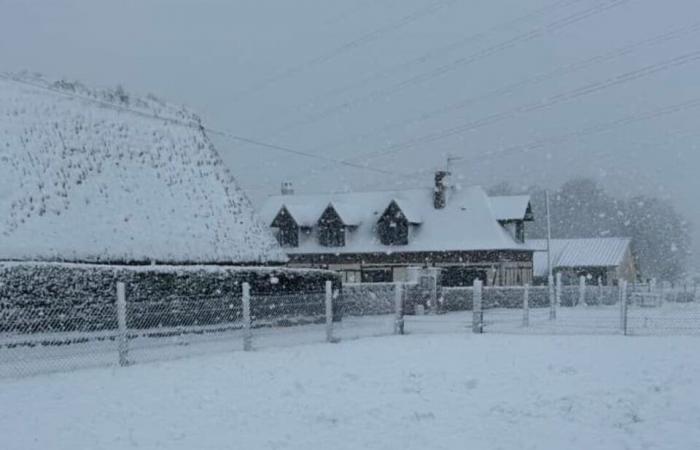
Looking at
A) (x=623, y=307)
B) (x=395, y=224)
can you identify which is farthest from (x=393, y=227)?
(x=623, y=307)

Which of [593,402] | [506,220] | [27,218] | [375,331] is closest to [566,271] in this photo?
[506,220]

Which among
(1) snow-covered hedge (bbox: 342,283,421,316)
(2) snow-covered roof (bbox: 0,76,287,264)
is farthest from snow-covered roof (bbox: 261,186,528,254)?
(2) snow-covered roof (bbox: 0,76,287,264)

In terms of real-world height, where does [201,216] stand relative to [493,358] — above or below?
above

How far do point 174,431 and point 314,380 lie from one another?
10.6 feet

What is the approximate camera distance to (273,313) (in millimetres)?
15984

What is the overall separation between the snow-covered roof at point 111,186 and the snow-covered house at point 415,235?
14441 millimetres

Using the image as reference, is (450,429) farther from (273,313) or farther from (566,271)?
(566,271)

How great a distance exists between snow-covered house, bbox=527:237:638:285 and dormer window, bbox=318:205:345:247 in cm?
1450

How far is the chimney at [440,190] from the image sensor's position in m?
37.8

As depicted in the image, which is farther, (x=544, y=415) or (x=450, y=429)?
(x=544, y=415)

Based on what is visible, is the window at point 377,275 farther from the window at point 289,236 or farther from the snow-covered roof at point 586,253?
the snow-covered roof at point 586,253

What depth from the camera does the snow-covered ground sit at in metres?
6.45

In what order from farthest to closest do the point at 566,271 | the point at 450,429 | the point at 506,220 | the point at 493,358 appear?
the point at 566,271
the point at 506,220
the point at 493,358
the point at 450,429

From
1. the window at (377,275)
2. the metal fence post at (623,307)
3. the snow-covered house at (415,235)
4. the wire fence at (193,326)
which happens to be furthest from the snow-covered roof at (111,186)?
the window at (377,275)
